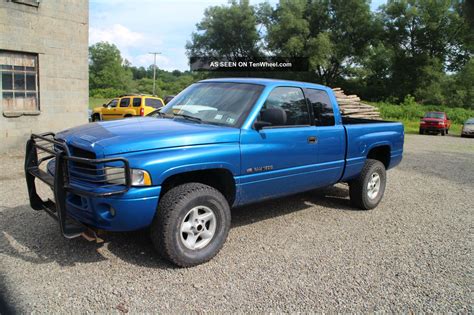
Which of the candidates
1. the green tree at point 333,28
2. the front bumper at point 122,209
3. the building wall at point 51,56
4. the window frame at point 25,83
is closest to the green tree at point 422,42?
the green tree at point 333,28

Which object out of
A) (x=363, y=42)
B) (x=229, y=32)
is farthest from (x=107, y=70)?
(x=363, y=42)

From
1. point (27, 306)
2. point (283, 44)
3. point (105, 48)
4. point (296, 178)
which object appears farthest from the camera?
point (105, 48)

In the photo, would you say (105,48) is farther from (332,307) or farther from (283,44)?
(332,307)

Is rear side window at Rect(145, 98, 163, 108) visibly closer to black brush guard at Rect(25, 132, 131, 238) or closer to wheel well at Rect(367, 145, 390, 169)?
wheel well at Rect(367, 145, 390, 169)

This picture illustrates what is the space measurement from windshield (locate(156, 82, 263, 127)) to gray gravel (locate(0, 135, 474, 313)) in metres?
1.48

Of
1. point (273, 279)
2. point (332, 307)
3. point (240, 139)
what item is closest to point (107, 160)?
point (240, 139)

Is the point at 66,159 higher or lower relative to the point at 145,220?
higher

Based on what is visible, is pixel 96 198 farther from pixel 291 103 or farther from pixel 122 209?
pixel 291 103

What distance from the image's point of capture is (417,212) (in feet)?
20.4

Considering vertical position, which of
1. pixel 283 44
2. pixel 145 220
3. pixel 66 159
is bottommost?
pixel 145 220

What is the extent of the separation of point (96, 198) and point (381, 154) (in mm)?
4962

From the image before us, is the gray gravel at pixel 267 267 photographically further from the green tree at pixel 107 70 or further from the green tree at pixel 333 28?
the green tree at pixel 107 70

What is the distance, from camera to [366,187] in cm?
601

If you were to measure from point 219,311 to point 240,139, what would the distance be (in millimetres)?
1763
